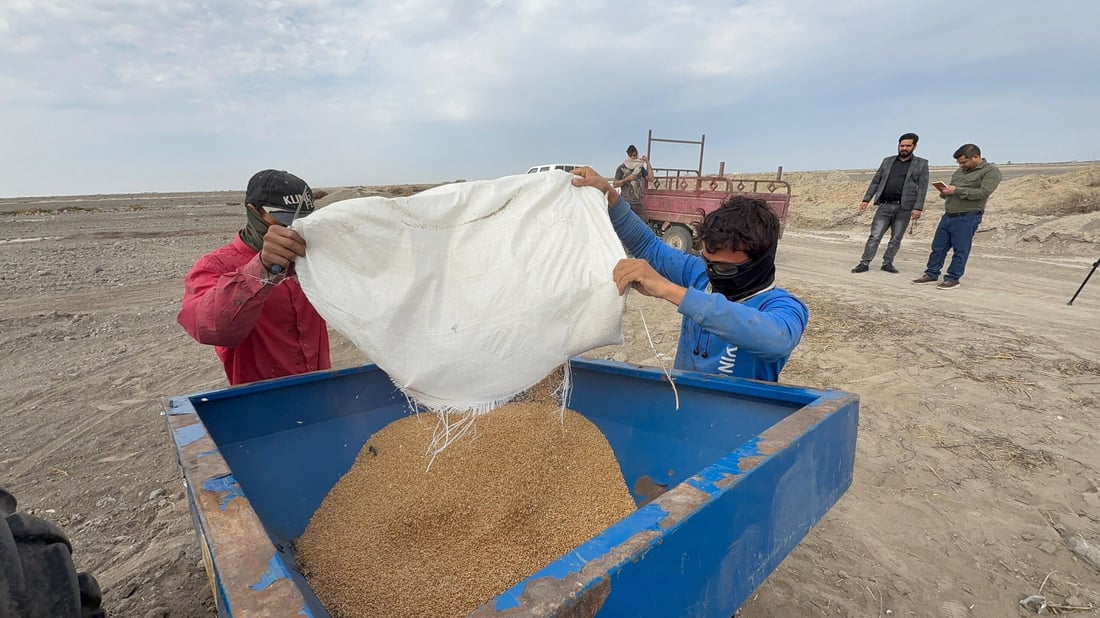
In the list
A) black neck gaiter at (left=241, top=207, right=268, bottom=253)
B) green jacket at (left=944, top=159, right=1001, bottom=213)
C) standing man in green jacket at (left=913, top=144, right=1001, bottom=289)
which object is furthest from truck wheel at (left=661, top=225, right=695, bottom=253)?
black neck gaiter at (left=241, top=207, right=268, bottom=253)

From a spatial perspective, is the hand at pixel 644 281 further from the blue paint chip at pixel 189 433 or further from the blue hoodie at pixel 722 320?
the blue paint chip at pixel 189 433

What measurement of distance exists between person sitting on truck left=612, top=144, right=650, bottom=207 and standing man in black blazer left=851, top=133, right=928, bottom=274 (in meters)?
3.55

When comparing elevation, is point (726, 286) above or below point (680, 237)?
above

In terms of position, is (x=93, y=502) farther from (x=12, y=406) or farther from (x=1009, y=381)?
(x=1009, y=381)

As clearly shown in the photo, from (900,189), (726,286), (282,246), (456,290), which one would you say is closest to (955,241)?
(900,189)

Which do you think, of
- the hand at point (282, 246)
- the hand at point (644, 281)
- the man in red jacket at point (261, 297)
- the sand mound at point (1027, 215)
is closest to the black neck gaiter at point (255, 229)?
the man in red jacket at point (261, 297)

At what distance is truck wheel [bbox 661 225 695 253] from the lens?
883 centimetres

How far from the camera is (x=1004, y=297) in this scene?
245 inches

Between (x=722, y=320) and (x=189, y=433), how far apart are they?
154 cm

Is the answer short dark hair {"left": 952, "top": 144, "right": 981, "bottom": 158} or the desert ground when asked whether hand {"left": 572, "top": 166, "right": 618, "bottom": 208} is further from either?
short dark hair {"left": 952, "top": 144, "right": 981, "bottom": 158}

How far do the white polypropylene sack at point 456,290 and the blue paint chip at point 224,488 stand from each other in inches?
19.5

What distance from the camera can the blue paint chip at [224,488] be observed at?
1.16 metres

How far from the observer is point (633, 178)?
9508mm

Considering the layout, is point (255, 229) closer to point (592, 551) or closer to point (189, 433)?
point (189, 433)
